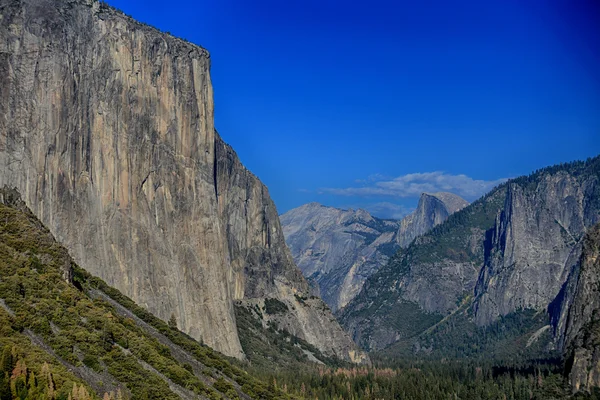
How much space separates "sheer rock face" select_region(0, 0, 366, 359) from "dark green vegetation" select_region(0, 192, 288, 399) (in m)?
51.3

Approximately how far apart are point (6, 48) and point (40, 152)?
16.3 meters

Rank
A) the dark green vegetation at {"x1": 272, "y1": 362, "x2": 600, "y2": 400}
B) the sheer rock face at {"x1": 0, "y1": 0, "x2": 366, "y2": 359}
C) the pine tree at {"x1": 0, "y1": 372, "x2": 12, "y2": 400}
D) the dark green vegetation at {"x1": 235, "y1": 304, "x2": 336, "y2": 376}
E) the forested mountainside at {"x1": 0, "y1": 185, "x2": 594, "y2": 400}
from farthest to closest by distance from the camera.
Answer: the dark green vegetation at {"x1": 235, "y1": 304, "x2": 336, "y2": 376} → the dark green vegetation at {"x1": 272, "y1": 362, "x2": 600, "y2": 400} → the sheer rock face at {"x1": 0, "y1": 0, "x2": 366, "y2": 359} → the forested mountainside at {"x1": 0, "y1": 185, "x2": 594, "y2": 400} → the pine tree at {"x1": 0, "y1": 372, "x2": 12, "y2": 400}

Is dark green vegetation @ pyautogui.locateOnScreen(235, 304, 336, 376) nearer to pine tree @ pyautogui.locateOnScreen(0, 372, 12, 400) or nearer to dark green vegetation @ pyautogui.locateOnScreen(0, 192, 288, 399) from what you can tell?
dark green vegetation @ pyautogui.locateOnScreen(0, 192, 288, 399)

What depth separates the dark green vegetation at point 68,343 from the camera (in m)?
45.8

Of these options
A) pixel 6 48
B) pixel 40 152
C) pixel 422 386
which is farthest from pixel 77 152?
pixel 422 386


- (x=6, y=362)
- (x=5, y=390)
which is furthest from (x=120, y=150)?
(x=5, y=390)

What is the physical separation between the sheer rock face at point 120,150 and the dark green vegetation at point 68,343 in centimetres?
5128

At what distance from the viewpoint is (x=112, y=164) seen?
133 m

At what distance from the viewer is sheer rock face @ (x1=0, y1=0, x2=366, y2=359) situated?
121 m

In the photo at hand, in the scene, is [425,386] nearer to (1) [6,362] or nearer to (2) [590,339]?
(2) [590,339]

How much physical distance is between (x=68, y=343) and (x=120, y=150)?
280ft

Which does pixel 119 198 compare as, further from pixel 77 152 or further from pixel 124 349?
pixel 124 349

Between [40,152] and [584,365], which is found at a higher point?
[40,152]

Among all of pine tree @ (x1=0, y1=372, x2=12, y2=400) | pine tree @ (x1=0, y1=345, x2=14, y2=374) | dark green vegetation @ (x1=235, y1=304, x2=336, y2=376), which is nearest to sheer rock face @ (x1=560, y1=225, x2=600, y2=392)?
dark green vegetation @ (x1=235, y1=304, x2=336, y2=376)
